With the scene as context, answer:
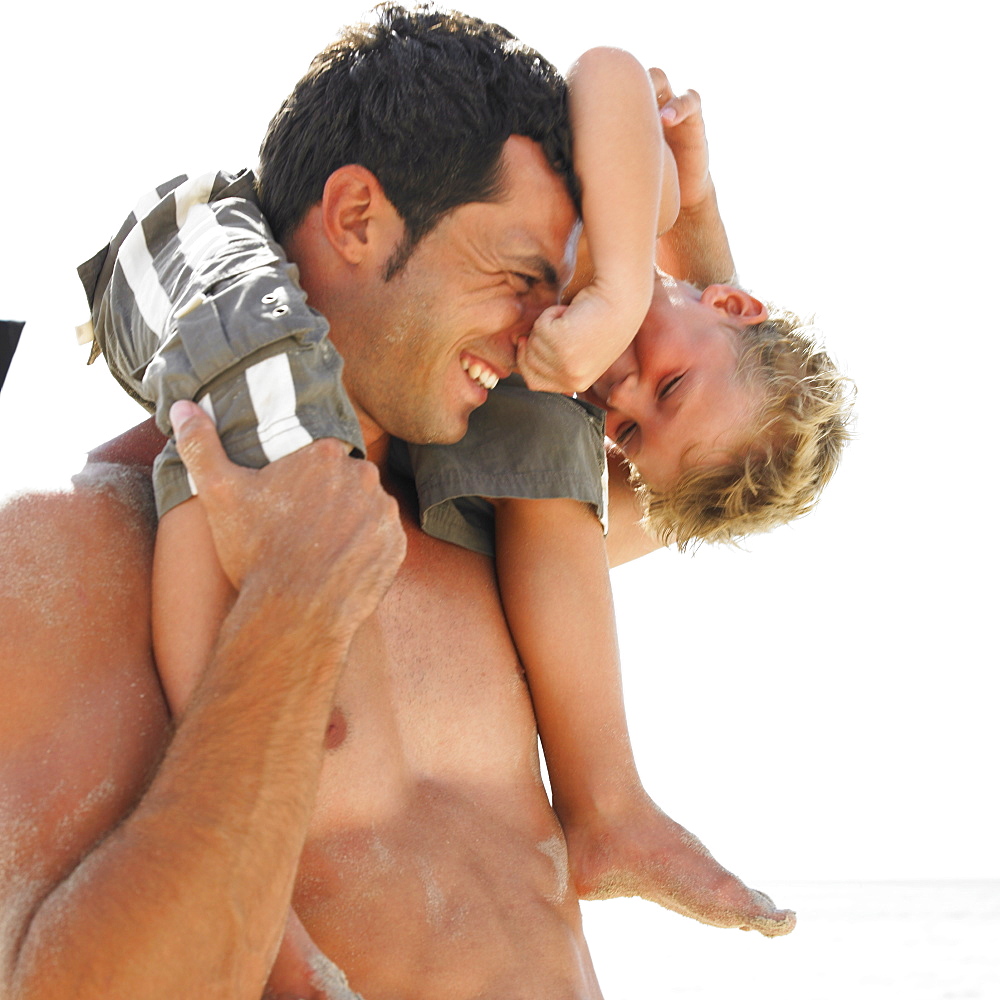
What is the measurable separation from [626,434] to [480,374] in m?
0.76

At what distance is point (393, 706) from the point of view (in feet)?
6.78

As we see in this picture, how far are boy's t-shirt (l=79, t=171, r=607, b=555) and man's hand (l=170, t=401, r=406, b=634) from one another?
38 mm

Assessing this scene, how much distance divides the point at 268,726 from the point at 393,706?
0.60 meters

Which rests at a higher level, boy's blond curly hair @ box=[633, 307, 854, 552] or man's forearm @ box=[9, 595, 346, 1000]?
man's forearm @ box=[9, 595, 346, 1000]

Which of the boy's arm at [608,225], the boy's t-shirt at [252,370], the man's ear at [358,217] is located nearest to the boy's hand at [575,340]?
the boy's arm at [608,225]

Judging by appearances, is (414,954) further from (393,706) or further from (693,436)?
(693,436)

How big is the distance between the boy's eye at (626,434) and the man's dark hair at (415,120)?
77cm

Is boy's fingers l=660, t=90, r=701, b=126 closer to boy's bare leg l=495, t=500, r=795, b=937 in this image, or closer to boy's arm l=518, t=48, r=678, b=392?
boy's arm l=518, t=48, r=678, b=392

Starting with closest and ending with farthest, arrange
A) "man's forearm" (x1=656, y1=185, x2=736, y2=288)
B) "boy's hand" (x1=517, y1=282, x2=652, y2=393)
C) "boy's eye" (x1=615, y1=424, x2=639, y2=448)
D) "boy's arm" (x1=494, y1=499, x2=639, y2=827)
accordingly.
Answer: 1. "boy's hand" (x1=517, y1=282, x2=652, y2=393)
2. "boy's arm" (x1=494, y1=499, x2=639, y2=827)
3. "boy's eye" (x1=615, y1=424, x2=639, y2=448)
4. "man's forearm" (x1=656, y1=185, x2=736, y2=288)

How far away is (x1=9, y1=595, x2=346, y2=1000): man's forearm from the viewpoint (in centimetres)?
134

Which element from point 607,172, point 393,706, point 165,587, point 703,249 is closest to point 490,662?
point 393,706

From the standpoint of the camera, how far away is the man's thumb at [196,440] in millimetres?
1634

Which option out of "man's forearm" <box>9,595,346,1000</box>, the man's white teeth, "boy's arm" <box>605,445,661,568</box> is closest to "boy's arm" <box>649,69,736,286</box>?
"boy's arm" <box>605,445,661,568</box>

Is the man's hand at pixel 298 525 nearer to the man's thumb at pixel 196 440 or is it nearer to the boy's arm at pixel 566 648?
the man's thumb at pixel 196 440
